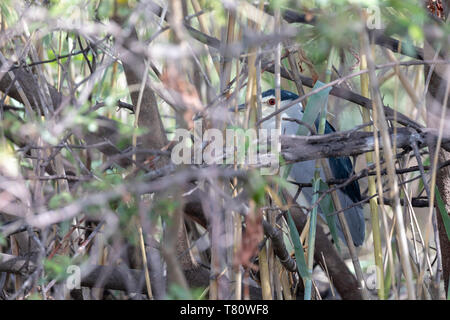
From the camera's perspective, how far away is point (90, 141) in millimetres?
1816

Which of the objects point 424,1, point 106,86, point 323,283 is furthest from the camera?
point 323,283

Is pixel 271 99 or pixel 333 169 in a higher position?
pixel 271 99

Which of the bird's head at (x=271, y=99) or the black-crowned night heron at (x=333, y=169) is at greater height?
the bird's head at (x=271, y=99)

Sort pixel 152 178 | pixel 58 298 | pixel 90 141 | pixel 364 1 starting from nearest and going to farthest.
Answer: pixel 364 1
pixel 152 178
pixel 58 298
pixel 90 141

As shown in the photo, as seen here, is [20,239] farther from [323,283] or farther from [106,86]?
[323,283]

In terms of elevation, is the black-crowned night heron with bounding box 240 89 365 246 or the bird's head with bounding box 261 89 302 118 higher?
the bird's head with bounding box 261 89 302 118

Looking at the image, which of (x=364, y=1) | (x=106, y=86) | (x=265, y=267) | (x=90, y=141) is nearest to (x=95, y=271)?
(x=90, y=141)

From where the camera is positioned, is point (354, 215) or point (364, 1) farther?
point (354, 215)

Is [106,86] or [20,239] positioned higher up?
[106,86]

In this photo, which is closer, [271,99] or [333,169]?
[271,99]

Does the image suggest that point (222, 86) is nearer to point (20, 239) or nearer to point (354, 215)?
point (20, 239)

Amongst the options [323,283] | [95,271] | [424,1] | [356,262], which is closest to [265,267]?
[356,262]

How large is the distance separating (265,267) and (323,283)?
1.48 m
